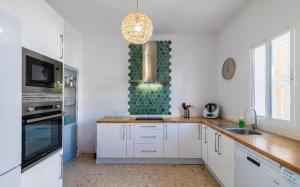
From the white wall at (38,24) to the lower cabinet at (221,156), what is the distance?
7.03ft

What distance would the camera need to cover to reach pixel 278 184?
1.31 meters

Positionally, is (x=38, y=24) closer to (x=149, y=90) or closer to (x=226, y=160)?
(x=226, y=160)

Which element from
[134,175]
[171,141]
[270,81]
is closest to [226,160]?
[270,81]

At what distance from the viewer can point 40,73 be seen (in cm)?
149

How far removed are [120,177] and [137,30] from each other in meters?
2.23

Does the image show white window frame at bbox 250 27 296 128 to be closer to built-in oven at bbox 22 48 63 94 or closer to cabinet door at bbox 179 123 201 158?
cabinet door at bbox 179 123 201 158

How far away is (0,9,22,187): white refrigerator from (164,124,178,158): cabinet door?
8.58 feet

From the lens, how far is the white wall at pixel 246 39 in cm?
192

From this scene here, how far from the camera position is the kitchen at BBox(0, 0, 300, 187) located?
1.35 m

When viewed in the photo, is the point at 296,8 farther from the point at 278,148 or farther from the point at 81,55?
the point at 81,55

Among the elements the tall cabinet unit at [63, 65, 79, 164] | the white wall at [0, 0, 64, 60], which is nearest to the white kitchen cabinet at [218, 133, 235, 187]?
the white wall at [0, 0, 64, 60]

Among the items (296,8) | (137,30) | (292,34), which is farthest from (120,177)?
(296,8)

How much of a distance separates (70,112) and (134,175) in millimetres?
1806

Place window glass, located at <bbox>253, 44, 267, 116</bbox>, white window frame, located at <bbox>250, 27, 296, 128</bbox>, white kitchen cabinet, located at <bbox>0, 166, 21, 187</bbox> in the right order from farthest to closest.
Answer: window glass, located at <bbox>253, 44, 267, 116</bbox> < white window frame, located at <bbox>250, 27, 296, 128</bbox> < white kitchen cabinet, located at <bbox>0, 166, 21, 187</bbox>
